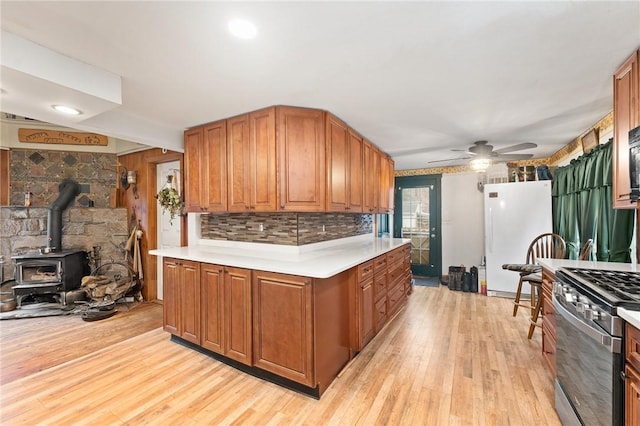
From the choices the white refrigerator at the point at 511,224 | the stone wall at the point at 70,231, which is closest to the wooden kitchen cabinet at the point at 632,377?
the white refrigerator at the point at 511,224

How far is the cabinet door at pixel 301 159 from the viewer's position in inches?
99.1

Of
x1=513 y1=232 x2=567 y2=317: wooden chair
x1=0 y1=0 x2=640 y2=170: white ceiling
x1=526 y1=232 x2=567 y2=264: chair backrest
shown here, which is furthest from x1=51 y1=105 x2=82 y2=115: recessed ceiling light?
x1=526 y1=232 x2=567 y2=264: chair backrest

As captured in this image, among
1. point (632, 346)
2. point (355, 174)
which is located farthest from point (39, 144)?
point (632, 346)

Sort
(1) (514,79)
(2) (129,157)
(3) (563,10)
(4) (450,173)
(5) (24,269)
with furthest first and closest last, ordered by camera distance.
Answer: (4) (450,173) → (2) (129,157) → (5) (24,269) → (1) (514,79) → (3) (563,10)

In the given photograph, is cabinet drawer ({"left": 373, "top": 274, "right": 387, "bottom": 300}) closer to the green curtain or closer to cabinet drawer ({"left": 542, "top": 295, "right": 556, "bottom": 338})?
cabinet drawer ({"left": 542, "top": 295, "right": 556, "bottom": 338})

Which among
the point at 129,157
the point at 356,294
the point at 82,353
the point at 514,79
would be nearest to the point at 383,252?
the point at 356,294

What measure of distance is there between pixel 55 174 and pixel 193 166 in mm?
2976

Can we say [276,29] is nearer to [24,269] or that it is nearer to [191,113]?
[191,113]

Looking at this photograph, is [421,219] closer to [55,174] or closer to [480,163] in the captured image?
[480,163]

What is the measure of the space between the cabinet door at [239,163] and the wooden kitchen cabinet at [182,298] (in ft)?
2.36

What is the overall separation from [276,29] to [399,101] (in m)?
1.33

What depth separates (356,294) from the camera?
8.03 ft

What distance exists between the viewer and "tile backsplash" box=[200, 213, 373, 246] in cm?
282

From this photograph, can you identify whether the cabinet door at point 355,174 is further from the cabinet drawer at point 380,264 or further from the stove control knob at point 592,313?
the stove control knob at point 592,313
